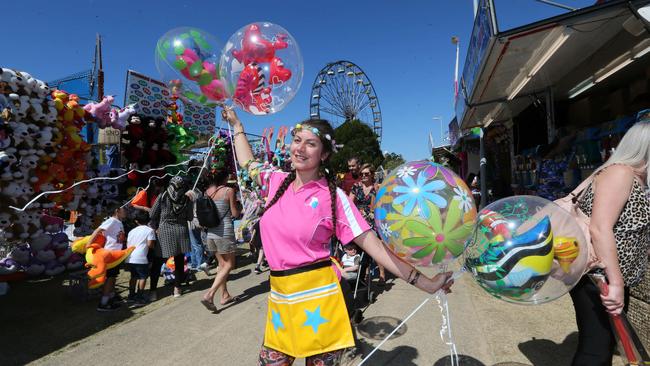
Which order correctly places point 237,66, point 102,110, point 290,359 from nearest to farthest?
point 290,359
point 237,66
point 102,110

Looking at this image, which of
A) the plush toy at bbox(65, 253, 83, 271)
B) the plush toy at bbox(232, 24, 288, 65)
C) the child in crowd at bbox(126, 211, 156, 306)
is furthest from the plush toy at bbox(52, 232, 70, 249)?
the plush toy at bbox(232, 24, 288, 65)

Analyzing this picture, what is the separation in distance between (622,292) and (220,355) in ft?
9.19

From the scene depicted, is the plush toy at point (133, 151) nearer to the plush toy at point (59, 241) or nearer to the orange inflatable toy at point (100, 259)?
the plush toy at point (59, 241)

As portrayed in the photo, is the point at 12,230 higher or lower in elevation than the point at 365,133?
lower

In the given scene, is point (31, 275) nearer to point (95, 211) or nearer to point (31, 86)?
point (95, 211)

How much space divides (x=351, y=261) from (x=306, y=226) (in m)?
2.62

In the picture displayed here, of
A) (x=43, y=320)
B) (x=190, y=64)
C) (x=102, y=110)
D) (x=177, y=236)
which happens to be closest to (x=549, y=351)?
(x=190, y=64)

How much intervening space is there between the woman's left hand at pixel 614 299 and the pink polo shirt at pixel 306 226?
1.15 m

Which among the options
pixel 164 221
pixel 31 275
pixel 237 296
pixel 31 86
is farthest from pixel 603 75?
pixel 31 275

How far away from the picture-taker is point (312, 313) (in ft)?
4.75

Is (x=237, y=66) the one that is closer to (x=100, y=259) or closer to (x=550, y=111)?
(x=100, y=259)

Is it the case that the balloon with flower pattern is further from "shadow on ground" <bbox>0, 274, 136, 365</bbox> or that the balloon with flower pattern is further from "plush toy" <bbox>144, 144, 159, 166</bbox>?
"plush toy" <bbox>144, 144, 159, 166</bbox>

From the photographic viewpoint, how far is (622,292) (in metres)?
1.57

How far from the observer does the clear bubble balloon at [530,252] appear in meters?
1.57
